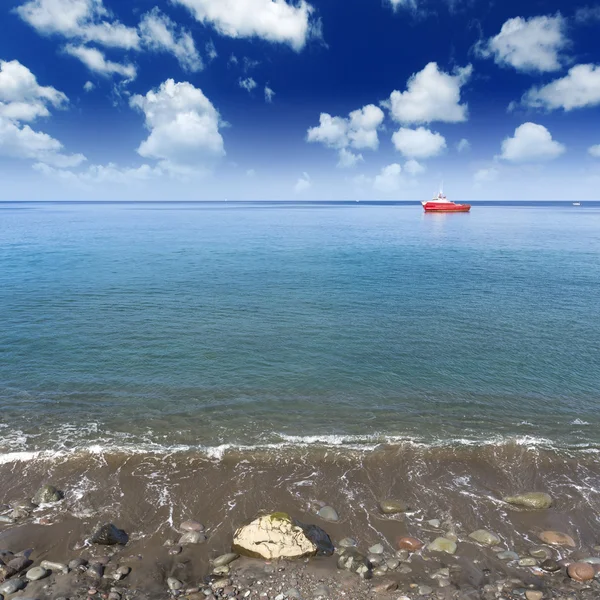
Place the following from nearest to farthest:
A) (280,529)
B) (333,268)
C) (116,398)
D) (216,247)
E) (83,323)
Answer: (280,529) < (116,398) < (83,323) < (333,268) < (216,247)

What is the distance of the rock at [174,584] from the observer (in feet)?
34.2

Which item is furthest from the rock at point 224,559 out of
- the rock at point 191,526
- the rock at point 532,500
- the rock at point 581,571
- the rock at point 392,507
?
the rock at point 532,500

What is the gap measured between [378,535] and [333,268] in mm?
42440

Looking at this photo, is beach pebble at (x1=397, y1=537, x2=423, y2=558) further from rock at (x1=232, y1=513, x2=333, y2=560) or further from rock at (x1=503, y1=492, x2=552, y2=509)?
rock at (x1=503, y1=492, x2=552, y2=509)

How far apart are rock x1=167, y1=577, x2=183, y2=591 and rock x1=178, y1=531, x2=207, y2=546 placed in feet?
4.68

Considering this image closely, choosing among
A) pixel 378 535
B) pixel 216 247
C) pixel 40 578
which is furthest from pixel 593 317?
pixel 216 247

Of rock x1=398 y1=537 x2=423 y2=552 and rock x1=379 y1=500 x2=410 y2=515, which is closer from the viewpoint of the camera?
rock x1=398 y1=537 x2=423 y2=552

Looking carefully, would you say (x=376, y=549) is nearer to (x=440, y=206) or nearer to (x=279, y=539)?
(x=279, y=539)

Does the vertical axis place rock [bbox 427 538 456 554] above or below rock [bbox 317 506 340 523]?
above

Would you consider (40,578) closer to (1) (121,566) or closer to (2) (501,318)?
(1) (121,566)

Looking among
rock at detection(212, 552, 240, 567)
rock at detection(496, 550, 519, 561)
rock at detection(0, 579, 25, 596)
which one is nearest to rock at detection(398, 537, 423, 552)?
rock at detection(496, 550, 519, 561)

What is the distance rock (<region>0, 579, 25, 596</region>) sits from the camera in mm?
10070

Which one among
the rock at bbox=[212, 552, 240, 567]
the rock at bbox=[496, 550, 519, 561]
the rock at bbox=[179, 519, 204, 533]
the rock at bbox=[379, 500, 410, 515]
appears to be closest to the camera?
the rock at bbox=[212, 552, 240, 567]

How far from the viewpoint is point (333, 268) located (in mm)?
53344
